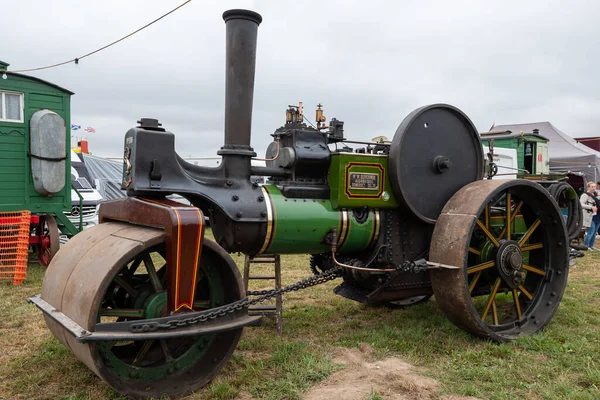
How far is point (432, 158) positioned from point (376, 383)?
174cm

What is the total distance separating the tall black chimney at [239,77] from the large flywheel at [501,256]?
1.55 meters

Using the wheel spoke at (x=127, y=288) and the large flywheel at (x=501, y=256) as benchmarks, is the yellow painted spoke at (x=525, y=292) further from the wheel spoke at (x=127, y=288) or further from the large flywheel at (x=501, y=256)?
the wheel spoke at (x=127, y=288)

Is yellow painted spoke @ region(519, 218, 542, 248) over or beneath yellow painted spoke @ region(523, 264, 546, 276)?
over

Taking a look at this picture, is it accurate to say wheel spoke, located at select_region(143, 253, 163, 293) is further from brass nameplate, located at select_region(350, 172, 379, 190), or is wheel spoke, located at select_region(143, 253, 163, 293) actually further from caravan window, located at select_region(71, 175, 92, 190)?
caravan window, located at select_region(71, 175, 92, 190)

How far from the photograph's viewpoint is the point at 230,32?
3.44 m

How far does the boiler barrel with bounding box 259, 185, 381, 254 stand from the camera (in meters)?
3.57

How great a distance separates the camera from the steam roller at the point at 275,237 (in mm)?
2818

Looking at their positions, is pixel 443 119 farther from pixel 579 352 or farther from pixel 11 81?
pixel 11 81

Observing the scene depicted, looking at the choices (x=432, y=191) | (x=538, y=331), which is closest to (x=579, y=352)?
(x=538, y=331)

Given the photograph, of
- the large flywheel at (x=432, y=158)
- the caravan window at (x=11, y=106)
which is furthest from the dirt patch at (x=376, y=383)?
the caravan window at (x=11, y=106)

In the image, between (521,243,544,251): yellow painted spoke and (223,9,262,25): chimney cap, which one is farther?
(521,243,544,251): yellow painted spoke

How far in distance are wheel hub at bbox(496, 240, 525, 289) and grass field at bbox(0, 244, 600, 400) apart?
1.45ft

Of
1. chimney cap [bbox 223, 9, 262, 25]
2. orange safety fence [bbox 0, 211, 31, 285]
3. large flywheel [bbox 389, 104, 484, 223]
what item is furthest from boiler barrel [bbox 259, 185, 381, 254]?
orange safety fence [bbox 0, 211, 31, 285]

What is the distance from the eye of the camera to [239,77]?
345cm
